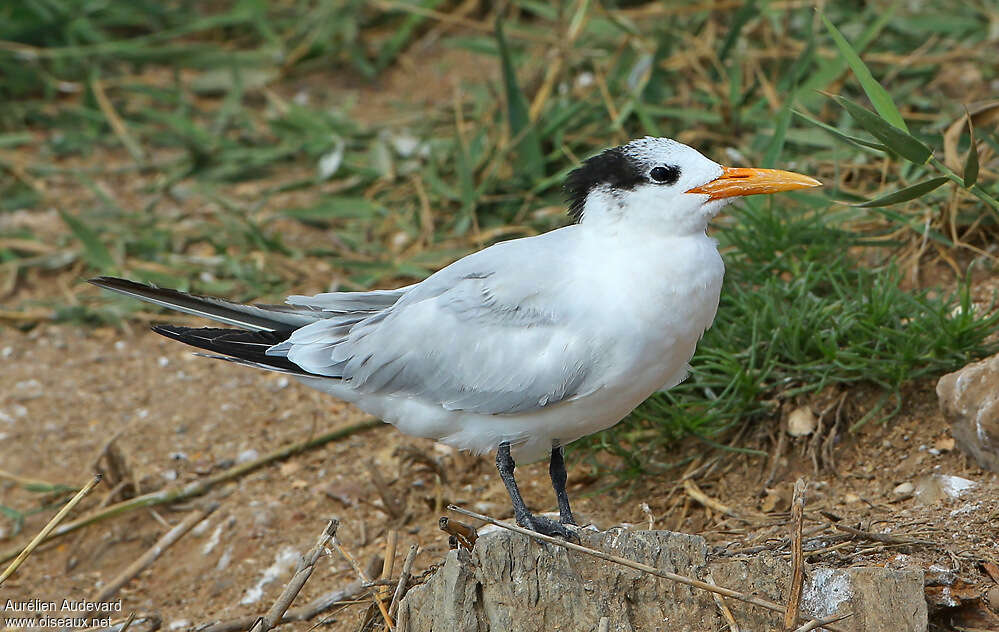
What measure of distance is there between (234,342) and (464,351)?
72cm

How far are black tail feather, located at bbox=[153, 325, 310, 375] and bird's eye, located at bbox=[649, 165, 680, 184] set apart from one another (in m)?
1.16

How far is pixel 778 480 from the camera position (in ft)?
12.0

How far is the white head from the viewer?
299 centimetres

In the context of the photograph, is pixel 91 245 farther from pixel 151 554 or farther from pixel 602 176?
pixel 602 176

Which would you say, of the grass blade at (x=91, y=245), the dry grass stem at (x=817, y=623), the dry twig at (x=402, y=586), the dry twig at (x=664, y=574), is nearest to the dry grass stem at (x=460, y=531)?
the dry twig at (x=402, y=586)

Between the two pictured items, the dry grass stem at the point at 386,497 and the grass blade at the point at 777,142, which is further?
the grass blade at the point at 777,142

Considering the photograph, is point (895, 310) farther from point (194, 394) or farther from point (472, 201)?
point (194, 394)

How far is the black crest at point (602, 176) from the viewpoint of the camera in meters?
3.04

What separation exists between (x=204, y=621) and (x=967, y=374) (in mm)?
2396

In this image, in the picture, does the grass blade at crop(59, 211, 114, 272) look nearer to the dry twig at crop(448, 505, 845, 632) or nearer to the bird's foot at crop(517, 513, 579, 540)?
the bird's foot at crop(517, 513, 579, 540)

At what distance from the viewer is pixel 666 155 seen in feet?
9.92

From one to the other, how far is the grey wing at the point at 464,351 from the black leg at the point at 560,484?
37 cm

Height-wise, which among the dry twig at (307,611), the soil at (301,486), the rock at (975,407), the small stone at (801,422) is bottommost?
the soil at (301,486)

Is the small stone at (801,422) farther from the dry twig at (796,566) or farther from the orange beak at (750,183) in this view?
the dry twig at (796,566)
